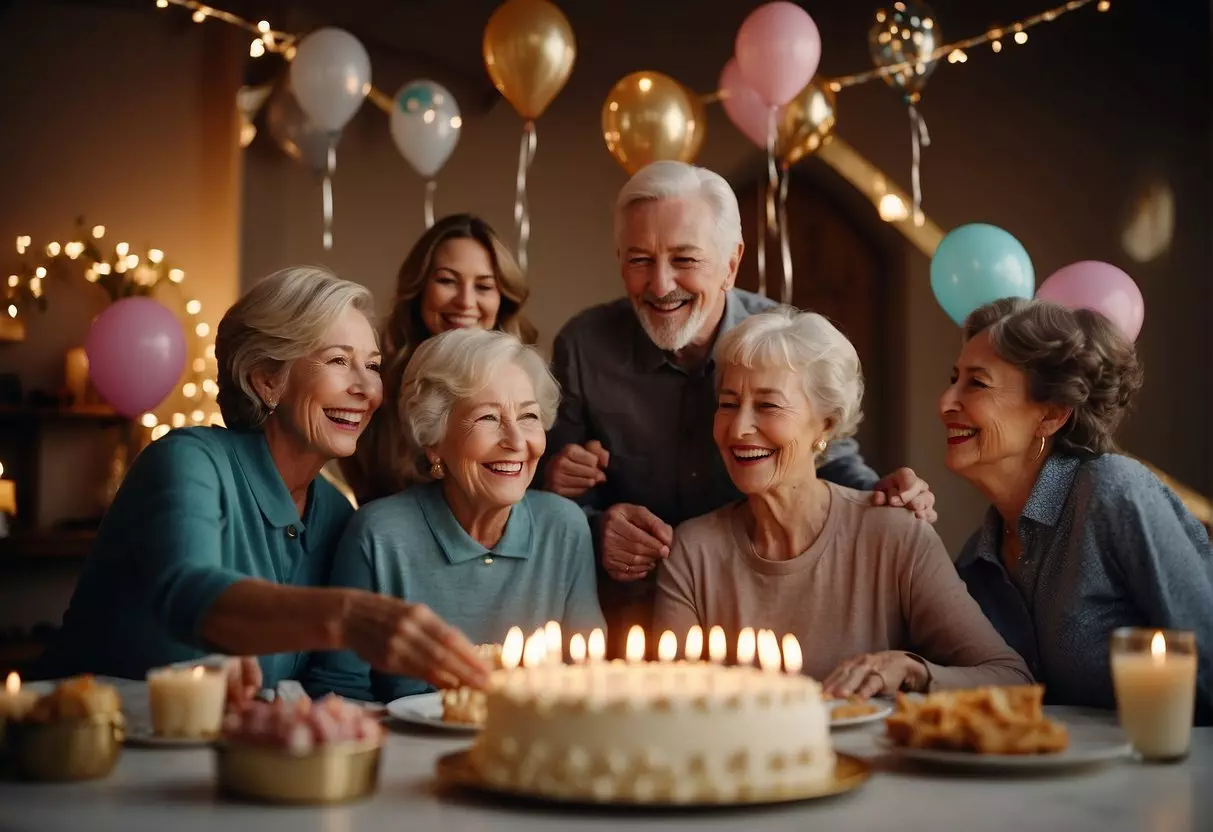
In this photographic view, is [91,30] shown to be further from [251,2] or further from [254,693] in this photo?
[254,693]

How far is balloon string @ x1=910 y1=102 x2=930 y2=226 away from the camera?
24.3 ft

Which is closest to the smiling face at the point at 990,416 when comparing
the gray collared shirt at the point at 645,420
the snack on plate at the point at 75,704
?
the gray collared shirt at the point at 645,420

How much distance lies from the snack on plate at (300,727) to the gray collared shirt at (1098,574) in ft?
4.80

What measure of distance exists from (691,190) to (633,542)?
3.07 ft

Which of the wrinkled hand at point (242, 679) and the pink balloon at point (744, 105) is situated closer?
the wrinkled hand at point (242, 679)

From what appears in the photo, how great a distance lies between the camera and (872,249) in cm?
770

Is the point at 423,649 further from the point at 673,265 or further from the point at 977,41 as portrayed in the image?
the point at 977,41

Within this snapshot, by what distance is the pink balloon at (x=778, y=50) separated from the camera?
5.43m

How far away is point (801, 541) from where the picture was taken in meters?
2.85

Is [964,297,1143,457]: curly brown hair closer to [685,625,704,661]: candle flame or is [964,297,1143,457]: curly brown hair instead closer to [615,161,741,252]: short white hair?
[615,161,741,252]: short white hair

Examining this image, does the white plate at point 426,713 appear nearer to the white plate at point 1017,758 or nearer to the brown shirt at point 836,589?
the white plate at point 1017,758

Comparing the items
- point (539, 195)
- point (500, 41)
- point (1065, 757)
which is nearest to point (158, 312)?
point (500, 41)

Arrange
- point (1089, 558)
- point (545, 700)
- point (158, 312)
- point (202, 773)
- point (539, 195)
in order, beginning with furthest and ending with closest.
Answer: point (539, 195) → point (158, 312) → point (1089, 558) → point (202, 773) → point (545, 700)

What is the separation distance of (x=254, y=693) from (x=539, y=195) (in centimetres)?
559
